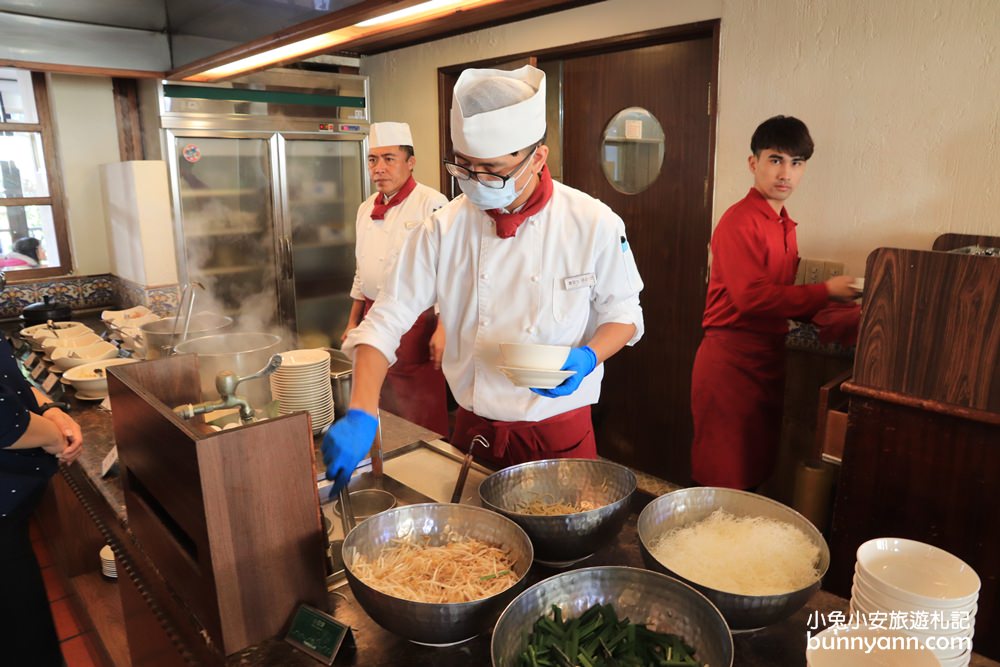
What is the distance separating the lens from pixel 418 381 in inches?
145

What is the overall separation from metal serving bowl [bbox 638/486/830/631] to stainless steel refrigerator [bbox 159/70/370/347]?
350 centimetres

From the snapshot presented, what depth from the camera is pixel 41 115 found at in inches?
176

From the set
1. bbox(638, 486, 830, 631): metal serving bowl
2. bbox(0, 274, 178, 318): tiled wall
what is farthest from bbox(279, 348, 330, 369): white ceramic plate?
bbox(0, 274, 178, 318): tiled wall

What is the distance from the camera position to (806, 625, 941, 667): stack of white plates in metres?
0.92

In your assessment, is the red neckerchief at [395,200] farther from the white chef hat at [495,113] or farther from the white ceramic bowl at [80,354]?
the white chef hat at [495,113]

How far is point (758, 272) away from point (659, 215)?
994 mm

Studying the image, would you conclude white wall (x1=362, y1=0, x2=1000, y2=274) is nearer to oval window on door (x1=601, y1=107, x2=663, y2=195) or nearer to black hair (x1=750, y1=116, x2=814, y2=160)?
black hair (x1=750, y1=116, x2=814, y2=160)

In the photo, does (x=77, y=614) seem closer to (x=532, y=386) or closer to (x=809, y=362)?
(x=532, y=386)

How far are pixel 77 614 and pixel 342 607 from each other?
235 centimetres

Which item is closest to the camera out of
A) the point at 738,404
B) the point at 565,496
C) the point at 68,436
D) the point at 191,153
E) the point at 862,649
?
the point at 862,649

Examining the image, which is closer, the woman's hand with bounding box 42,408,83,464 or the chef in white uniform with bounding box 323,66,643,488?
the chef in white uniform with bounding box 323,66,643,488

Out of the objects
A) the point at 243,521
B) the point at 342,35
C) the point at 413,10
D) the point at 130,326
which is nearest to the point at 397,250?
the point at 130,326

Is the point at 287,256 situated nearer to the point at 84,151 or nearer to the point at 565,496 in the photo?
the point at 84,151

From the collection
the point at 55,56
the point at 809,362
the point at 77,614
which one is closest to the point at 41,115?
the point at 55,56
